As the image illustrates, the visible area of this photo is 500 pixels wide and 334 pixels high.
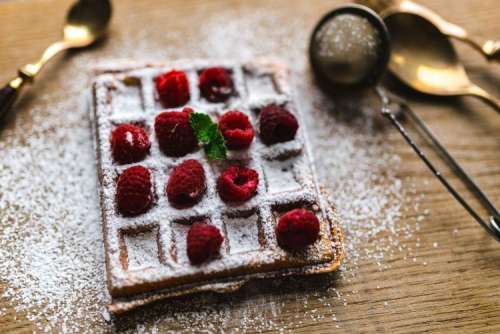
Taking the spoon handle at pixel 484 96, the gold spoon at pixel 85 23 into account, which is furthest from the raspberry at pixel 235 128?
the spoon handle at pixel 484 96

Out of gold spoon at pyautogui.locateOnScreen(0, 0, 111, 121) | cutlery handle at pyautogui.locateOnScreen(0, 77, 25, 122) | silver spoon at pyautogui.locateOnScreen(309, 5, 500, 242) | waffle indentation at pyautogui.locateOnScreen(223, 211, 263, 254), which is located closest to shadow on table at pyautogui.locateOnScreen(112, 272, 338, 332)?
waffle indentation at pyautogui.locateOnScreen(223, 211, 263, 254)

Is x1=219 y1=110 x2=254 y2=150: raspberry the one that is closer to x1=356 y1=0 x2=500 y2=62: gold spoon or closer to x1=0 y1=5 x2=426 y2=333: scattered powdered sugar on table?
x1=0 y1=5 x2=426 y2=333: scattered powdered sugar on table

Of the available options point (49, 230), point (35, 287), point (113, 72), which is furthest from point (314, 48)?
point (35, 287)

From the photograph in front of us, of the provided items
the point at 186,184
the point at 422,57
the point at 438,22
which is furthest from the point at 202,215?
the point at 438,22

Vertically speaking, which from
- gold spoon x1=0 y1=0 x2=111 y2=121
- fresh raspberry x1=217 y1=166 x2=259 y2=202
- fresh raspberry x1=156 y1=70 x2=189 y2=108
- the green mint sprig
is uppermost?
gold spoon x1=0 y1=0 x2=111 y2=121

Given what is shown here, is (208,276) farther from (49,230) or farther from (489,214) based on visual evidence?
(489,214)

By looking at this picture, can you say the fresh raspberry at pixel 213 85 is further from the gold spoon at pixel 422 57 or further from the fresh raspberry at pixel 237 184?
the gold spoon at pixel 422 57
